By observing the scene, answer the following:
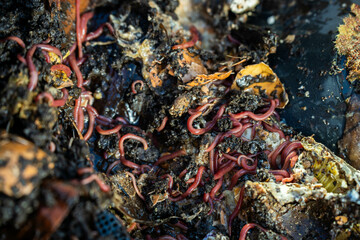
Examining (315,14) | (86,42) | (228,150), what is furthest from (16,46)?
(315,14)

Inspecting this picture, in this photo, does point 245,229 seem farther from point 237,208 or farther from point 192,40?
point 192,40

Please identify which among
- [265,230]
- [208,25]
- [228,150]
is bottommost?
[265,230]

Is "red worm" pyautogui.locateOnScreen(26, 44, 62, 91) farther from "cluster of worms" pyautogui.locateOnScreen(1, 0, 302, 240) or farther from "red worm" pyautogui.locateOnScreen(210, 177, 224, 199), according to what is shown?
"red worm" pyautogui.locateOnScreen(210, 177, 224, 199)

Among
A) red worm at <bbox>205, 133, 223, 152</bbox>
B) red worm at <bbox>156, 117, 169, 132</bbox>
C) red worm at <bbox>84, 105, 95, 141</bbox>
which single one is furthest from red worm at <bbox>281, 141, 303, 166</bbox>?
red worm at <bbox>84, 105, 95, 141</bbox>

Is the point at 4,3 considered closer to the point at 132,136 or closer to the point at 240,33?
the point at 132,136

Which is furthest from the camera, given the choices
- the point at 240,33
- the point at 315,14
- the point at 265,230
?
the point at 240,33

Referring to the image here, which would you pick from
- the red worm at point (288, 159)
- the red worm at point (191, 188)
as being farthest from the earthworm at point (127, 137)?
the red worm at point (288, 159)

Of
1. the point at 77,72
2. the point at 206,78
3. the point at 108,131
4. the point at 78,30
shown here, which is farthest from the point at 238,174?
the point at 78,30
